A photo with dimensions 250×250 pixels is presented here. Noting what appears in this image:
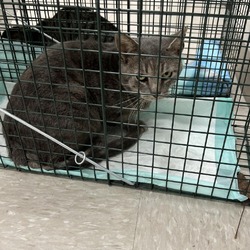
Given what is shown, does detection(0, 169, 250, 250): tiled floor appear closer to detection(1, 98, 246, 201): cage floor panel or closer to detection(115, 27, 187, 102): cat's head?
detection(1, 98, 246, 201): cage floor panel

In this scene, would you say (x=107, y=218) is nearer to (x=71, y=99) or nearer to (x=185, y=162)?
(x=185, y=162)

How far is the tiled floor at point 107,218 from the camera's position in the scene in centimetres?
95

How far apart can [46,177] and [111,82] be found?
482 millimetres

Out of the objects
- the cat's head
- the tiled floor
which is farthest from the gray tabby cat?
the tiled floor

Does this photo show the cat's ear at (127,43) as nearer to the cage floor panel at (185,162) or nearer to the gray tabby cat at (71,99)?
the gray tabby cat at (71,99)

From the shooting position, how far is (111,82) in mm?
1161

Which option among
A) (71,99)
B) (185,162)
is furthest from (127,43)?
(185,162)

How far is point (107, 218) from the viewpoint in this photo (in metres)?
1.02

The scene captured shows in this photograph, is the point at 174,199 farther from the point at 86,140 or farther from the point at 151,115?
the point at 151,115

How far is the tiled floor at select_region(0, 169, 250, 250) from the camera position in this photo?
95cm

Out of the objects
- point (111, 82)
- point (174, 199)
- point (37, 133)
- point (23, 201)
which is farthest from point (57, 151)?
point (174, 199)

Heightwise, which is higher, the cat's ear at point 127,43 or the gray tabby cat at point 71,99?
the cat's ear at point 127,43

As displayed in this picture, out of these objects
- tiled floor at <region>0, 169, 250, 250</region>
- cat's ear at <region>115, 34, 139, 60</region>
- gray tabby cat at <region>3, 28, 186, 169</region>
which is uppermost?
cat's ear at <region>115, 34, 139, 60</region>

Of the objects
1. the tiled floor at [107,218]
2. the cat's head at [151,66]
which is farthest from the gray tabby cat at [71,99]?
the tiled floor at [107,218]
